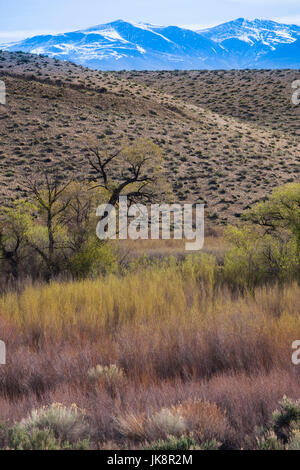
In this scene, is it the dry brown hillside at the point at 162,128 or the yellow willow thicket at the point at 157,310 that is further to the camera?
the dry brown hillside at the point at 162,128

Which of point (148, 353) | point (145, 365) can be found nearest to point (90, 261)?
point (148, 353)

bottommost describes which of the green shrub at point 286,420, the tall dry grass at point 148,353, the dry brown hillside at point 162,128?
the tall dry grass at point 148,353

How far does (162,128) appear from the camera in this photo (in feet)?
173

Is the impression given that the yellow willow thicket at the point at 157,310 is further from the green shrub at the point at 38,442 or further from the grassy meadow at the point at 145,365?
the green shrub at the point at 38,442

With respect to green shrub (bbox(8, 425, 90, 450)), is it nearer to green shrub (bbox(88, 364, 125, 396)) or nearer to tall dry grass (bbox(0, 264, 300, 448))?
tall dry grass (bbox(0, 264, 300, 448))

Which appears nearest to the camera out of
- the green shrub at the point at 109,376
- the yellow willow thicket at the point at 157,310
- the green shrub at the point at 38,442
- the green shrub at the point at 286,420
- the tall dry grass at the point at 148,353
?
the green shrub at the point at 38,442

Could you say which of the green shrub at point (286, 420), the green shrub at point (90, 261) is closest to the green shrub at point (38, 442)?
the green shrub at point (286, 420)

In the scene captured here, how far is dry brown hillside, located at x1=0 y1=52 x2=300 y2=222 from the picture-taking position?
131 ft

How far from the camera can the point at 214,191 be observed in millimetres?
38344

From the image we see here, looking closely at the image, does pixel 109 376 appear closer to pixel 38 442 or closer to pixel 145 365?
pixel 145 365

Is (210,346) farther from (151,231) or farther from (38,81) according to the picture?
(38,81)

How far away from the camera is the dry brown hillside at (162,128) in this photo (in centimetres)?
3984

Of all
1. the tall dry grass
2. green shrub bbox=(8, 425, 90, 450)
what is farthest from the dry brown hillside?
green shrub bbox=(8, 425, 90, 450)

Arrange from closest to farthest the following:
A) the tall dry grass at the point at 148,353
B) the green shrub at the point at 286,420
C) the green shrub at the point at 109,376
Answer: the green shrub at the point at 286,420 → the tall dry grass at the point at 148,353 → the green shrub at the point at 109,376
